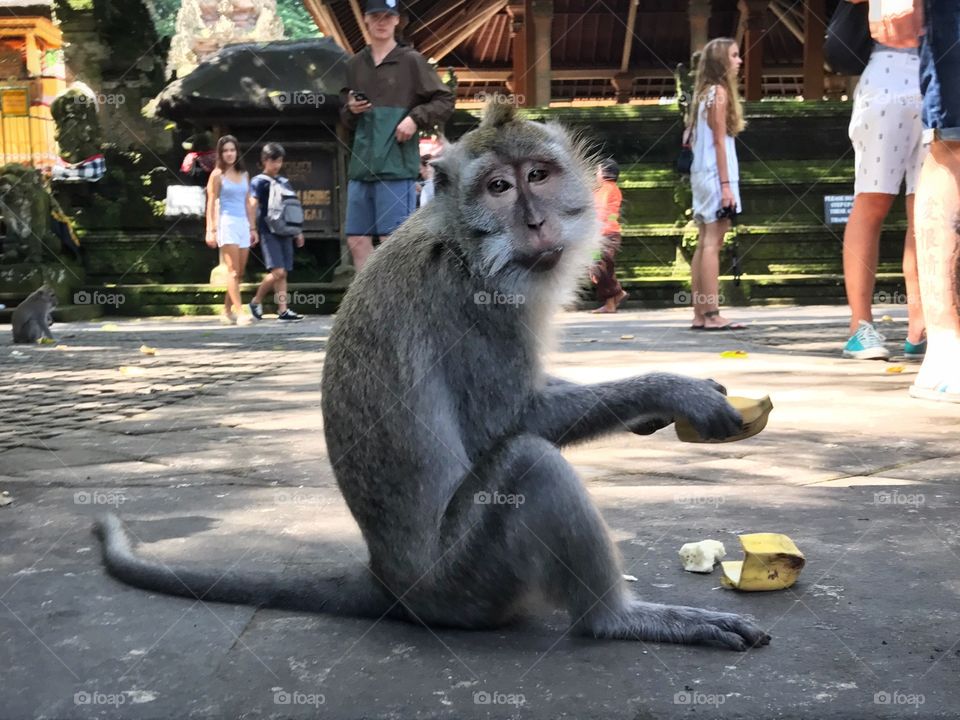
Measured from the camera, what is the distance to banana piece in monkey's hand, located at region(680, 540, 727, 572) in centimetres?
248

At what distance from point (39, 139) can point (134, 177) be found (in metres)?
9.87

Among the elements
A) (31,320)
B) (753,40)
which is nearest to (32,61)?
(753,40)

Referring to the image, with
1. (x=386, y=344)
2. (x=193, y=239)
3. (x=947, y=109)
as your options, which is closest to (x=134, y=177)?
(x=193, y=239)

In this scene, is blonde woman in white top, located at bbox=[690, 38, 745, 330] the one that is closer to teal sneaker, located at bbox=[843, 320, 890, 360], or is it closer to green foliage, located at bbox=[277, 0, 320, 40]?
teal sneaker, located at bbox=[843, 320, 890, 360]

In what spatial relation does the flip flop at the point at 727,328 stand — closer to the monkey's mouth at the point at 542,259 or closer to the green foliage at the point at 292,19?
the monkey's mouth at the point at 542,259

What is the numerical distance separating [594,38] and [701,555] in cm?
1998

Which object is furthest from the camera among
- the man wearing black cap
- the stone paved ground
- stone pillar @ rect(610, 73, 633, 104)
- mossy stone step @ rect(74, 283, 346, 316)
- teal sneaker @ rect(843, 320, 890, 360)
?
stone pillar @ rect(610, 73, 633, 104)

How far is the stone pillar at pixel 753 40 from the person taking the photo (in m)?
17.8

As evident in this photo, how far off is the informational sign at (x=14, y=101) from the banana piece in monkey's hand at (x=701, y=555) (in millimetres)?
17813

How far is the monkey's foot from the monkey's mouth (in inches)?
28.1

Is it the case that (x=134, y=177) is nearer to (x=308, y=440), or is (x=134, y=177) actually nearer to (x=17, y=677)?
(x=308, y=440)

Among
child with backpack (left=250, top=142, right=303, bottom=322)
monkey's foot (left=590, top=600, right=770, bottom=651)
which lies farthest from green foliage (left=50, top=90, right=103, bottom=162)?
monkey's foot (left=590, top=600, right=770, bottom=651)

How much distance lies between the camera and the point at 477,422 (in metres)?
2.22

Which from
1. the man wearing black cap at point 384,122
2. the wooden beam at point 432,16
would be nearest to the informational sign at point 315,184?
the wooden beam at point 432,16
